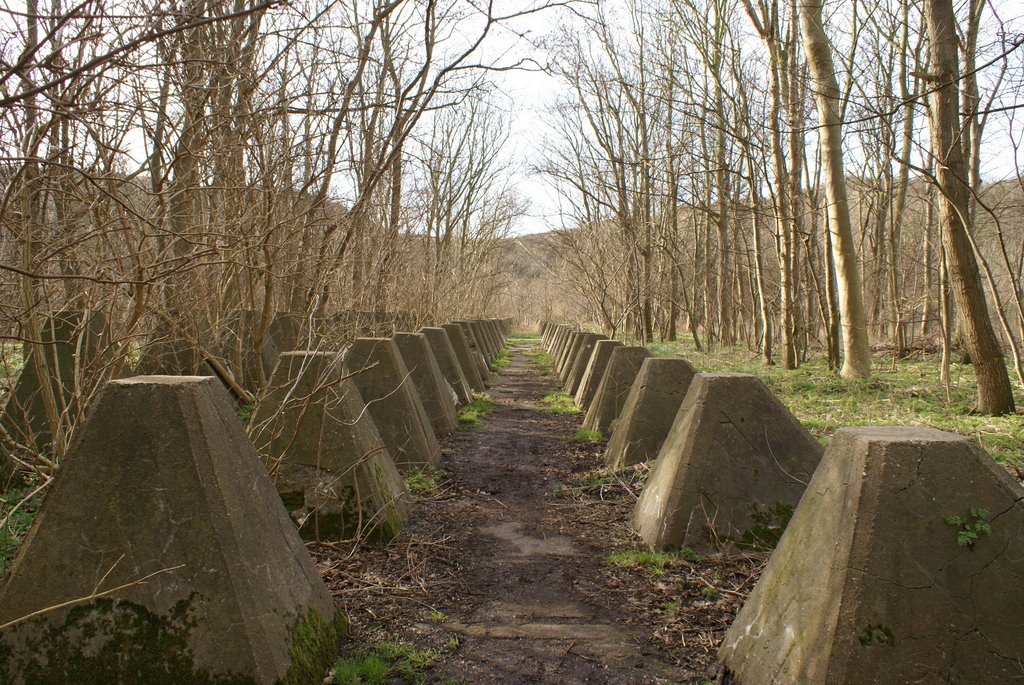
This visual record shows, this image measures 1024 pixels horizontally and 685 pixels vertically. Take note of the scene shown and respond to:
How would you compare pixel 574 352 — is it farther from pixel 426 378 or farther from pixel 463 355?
pixel 426 378

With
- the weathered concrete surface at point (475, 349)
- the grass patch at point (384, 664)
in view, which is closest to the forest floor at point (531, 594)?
the grass patch at point (384, 664)

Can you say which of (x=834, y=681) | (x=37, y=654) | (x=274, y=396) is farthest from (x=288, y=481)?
(x=834, y=681)

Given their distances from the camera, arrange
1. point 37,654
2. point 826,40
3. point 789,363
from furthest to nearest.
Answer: point 789,363 → point 826,40 → point 37,654

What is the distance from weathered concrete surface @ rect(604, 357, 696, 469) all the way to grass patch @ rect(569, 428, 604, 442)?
205 centimetres

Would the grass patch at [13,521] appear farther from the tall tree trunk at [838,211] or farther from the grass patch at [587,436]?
the tall tree trunk at [838,211]

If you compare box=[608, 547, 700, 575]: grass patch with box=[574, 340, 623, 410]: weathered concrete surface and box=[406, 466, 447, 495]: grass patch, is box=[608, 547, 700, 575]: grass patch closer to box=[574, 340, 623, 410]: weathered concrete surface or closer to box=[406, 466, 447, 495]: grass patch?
box=[406, 466, 447, 495]: grass patch

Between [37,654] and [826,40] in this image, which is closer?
[37,654]

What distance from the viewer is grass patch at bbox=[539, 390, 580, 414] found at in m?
12.6

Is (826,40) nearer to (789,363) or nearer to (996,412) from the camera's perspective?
(789,363)

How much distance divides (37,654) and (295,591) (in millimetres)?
924

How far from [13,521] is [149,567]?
9.83 feet

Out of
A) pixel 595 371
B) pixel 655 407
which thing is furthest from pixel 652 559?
pixel 595 371

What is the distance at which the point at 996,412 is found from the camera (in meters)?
8.52

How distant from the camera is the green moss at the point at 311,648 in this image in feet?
9.76
